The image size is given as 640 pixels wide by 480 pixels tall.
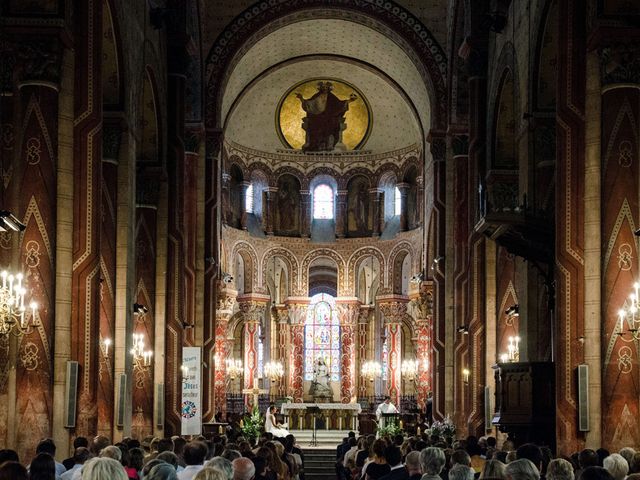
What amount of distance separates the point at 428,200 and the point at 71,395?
2593cm

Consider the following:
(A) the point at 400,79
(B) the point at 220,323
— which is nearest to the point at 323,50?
(A) the point at 400,79

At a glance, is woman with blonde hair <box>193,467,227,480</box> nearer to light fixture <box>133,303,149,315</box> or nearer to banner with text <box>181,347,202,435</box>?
banner with text <box>181,347,202,435</box>

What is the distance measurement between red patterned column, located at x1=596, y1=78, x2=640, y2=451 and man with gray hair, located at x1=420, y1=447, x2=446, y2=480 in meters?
8.46

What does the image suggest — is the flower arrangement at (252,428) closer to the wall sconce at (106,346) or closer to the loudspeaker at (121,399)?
the loudspeaker at (121,399)

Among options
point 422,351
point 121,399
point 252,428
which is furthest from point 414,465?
point 422,351

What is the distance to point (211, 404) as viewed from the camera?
38031 millimetres

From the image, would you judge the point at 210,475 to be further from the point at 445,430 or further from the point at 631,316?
the point at 445,430

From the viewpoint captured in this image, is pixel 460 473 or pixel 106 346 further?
pixel 106 346

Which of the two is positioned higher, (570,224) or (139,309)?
(570,224)

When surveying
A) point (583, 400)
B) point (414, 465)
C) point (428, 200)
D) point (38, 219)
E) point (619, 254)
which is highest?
point (428, 200)

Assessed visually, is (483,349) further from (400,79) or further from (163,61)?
(400,79)

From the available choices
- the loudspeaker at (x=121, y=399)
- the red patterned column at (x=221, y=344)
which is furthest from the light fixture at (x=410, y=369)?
the loudspeaker at (x=121, y=399)

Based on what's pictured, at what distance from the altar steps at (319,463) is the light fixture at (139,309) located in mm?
7457

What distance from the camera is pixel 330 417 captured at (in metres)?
46.7
